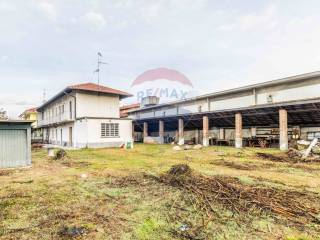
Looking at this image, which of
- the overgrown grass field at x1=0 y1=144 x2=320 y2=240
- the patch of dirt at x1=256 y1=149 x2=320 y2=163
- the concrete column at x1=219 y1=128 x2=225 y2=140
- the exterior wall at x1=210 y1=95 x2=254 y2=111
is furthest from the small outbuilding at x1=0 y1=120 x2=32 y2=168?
the concrete column at x1=219 y1=128 x2=225 y2=140

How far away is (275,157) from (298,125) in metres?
11.2

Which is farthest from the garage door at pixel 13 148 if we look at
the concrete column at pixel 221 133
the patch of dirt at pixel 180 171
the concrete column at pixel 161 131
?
the concrete column at pixel 221 133

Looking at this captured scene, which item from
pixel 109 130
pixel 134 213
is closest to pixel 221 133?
pixel 109 130

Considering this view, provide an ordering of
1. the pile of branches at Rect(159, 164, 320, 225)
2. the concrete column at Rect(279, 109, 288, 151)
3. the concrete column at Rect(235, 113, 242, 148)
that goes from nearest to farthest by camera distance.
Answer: the pile of branches at Rect(159, 164, 320, 225)
the concrete column at Rect(279, 109, 288, 151)
the concrete column at Rect(235, 113, 242, 148)

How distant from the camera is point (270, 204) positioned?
5.75 metres

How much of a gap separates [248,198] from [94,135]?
20.5m

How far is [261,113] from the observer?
2152cm

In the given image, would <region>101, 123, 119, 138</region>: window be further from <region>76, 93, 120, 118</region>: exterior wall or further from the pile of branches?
the pile of branches

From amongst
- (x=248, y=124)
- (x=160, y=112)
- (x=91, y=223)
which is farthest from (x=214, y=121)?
(x=91, y=223)

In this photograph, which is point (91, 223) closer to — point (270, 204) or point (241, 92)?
point (270, 204)

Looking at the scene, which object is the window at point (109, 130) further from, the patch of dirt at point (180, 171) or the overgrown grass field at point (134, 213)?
the patch of dirt at point (180, 171)

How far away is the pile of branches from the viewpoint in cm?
529

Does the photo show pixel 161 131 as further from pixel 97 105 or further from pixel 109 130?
pixel 97 105

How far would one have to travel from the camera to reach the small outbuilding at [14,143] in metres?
11.6
